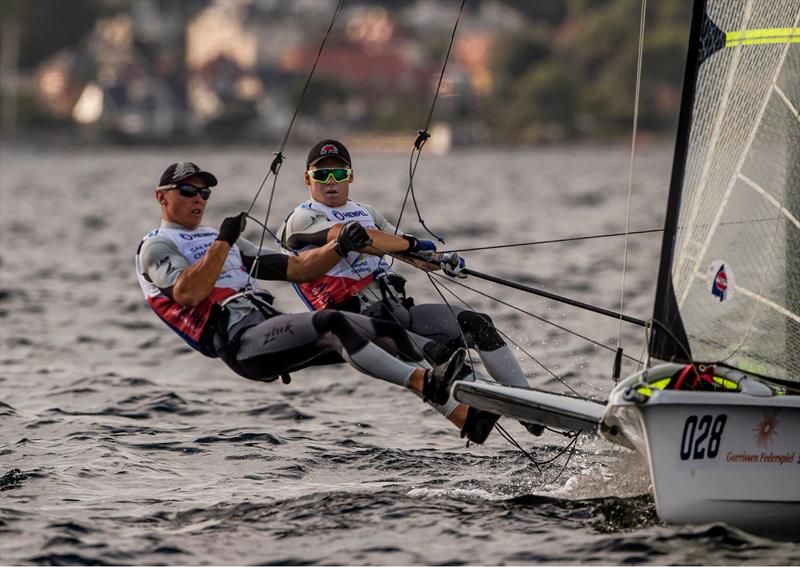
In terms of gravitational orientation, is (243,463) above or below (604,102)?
below

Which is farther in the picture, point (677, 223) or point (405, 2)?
point (405, 2)

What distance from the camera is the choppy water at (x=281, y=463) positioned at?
231 inches

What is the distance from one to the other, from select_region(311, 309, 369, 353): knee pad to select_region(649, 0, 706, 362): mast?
1.26 meters

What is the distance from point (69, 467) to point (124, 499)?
2.62 ft

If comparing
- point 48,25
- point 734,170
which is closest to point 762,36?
point 734,170

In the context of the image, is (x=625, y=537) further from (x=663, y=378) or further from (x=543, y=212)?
(x=543, y=212)

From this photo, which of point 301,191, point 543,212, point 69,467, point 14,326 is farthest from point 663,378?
point 301,191

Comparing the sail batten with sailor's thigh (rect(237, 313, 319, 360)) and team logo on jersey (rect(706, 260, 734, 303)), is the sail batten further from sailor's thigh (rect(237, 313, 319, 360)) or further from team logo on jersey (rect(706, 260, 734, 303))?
sailor's thigh (rect(237, 313, 319, 360))

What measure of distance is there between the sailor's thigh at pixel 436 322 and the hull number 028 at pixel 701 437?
1533mm

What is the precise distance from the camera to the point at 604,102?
3600 inches

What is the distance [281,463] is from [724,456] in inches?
103

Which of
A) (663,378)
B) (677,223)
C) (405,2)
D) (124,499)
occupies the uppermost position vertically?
(405,2)

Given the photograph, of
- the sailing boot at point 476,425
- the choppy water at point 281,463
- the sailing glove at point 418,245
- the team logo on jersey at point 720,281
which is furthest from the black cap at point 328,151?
the team logo on jersey at point 720,281

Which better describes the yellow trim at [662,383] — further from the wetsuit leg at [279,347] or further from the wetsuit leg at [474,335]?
the wetsuit leg at [279,347]
